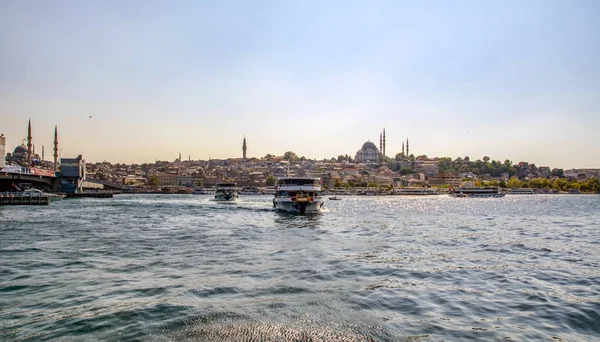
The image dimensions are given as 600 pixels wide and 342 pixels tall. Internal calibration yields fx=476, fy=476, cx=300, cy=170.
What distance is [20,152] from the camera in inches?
6511

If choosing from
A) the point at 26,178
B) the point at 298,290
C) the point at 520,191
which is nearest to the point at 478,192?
the point at 520,191

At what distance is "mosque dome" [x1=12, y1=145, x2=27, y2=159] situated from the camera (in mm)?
163750

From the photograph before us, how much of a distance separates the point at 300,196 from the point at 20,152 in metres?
153

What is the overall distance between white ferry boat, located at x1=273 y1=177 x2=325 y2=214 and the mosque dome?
479 ft

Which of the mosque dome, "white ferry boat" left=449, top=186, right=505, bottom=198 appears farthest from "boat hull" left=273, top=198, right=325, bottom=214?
the mosque dome

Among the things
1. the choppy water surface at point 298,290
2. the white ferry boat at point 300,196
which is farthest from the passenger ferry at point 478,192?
the choppy water surface at point 298,290

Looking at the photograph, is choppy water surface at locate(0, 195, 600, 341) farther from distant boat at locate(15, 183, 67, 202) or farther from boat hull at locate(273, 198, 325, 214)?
distant boat at locate(15, 183, 67, 202)

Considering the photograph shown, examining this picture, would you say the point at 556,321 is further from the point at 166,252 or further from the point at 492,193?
the point at 492,193

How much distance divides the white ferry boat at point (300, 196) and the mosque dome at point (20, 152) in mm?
146088

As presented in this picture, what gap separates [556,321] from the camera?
35.0 feet

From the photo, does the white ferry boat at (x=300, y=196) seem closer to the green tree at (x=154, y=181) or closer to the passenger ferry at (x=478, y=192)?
the passenger ferry at (x=478, y=192)

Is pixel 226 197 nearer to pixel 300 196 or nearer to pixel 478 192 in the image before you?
pixel 300 196

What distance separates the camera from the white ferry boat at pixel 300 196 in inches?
1866

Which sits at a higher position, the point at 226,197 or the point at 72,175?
the point at 72,175
